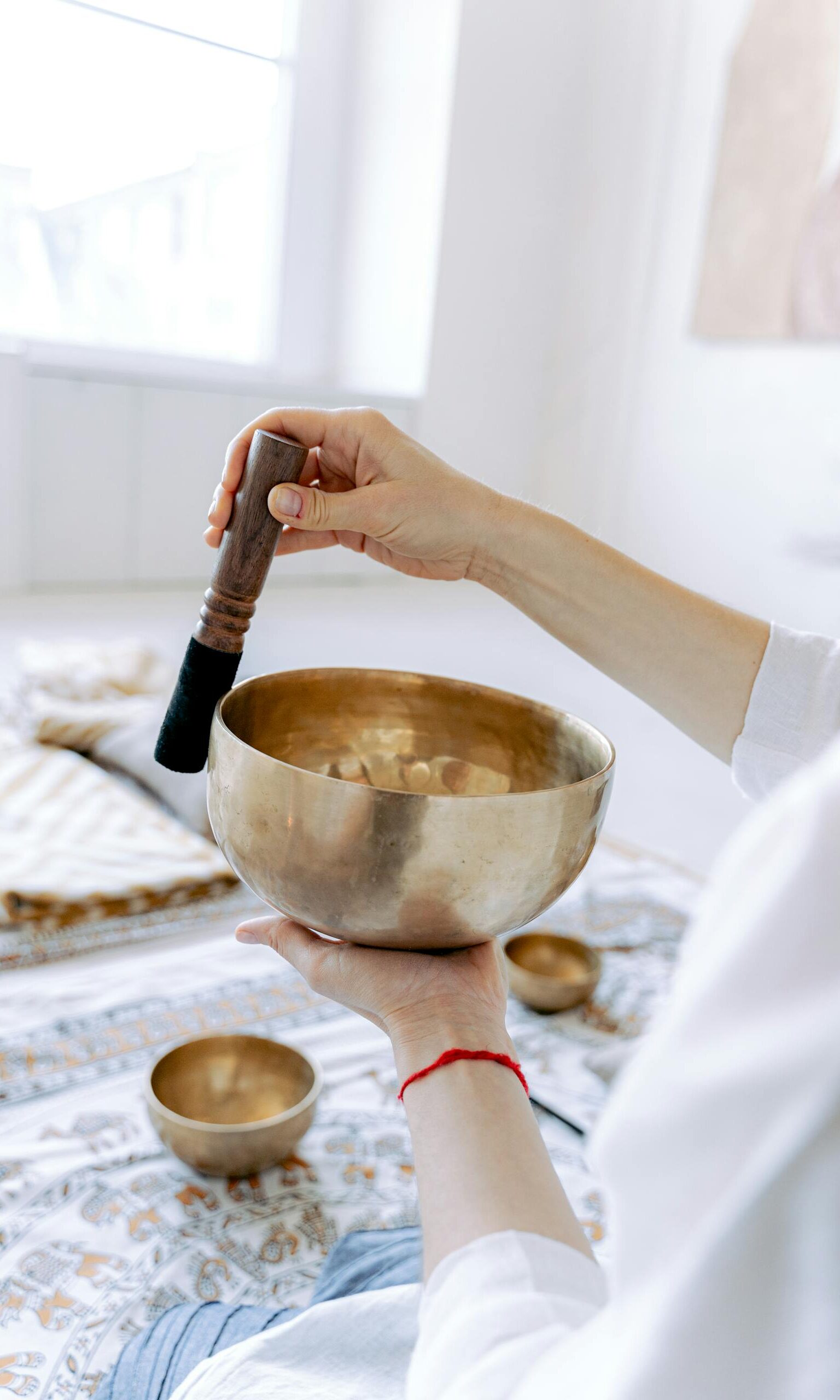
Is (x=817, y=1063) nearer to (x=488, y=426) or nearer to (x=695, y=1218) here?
(x=695, y=1218)

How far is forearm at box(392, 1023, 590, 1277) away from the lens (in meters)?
0.51

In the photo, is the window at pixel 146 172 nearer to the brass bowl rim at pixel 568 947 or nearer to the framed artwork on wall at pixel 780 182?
the framed artwork on wall at pixel 780 182

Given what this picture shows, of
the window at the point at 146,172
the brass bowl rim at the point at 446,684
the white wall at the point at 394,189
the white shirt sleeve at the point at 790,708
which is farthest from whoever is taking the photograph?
the white wall at the point at 394,189

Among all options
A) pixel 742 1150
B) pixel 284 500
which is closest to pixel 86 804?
pixel 284 500

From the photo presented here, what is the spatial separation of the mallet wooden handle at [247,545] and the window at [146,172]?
11.5 feet

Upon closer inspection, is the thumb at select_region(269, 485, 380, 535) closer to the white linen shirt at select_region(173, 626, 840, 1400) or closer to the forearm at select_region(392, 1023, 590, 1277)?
the forearm at select_region(392, 1023, 590, 1277)

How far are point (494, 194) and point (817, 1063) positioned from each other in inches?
194

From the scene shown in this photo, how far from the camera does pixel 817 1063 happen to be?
0.28 meters

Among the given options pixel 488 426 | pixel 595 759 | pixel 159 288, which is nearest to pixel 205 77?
pixel 159 288

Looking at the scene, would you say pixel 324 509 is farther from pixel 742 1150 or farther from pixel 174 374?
pixel 174 374

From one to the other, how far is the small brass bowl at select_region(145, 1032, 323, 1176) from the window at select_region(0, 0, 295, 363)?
345 cm

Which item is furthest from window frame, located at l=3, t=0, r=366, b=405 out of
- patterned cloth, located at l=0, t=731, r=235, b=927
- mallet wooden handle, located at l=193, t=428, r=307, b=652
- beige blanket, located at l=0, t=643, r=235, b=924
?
mallet wooden handle, located at l=193, t=428, r=307, b=652

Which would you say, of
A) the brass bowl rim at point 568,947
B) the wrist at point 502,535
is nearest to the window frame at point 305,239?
the brass bowl rim at point 568,947

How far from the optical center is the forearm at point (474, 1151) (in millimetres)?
513
